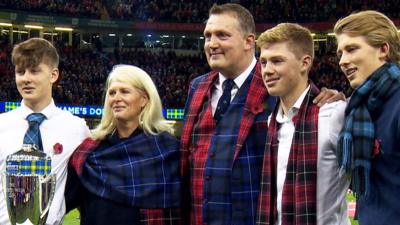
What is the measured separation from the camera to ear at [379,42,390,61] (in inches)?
140

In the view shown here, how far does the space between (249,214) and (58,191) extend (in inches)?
52.8

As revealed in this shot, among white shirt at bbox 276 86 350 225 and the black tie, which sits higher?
the black tie

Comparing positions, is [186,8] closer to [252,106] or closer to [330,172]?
→ [252,106]

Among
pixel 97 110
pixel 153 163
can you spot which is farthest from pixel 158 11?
pixel 153 163

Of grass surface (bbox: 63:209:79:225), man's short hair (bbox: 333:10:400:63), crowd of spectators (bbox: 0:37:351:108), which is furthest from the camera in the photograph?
crowd of spectators (bbox: 0:37:351:108)

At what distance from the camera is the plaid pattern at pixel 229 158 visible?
4250mm

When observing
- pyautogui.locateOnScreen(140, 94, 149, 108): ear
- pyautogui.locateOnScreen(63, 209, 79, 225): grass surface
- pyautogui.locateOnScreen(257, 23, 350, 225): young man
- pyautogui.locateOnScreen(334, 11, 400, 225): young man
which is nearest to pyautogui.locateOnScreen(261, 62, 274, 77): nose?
pyautogui.locateOnScreen(257, 23, 350, 225): young man

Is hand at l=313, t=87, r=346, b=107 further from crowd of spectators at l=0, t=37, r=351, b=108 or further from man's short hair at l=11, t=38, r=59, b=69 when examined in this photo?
crowd of spectators at l=0, t=37, r=351, b=108

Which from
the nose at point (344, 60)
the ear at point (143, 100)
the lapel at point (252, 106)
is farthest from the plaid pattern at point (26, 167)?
the nose at point (344, 60)

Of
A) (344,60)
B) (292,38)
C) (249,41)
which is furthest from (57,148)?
(344,60)

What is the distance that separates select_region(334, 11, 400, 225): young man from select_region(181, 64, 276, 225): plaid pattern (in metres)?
0.85

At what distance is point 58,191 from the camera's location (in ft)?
14.7

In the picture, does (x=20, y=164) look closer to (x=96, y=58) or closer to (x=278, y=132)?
(x=278, y=132)

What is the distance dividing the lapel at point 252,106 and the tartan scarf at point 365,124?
0.92 metres
